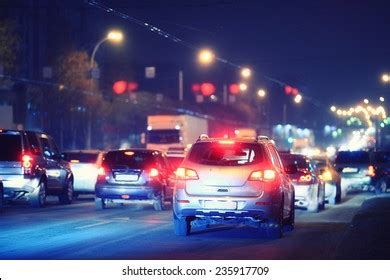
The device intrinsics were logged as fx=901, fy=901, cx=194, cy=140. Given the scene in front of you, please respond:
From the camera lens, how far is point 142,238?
53.5 ft

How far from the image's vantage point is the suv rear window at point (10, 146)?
975 inches

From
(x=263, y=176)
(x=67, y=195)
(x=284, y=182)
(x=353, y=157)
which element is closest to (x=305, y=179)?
(x=284, y=182)

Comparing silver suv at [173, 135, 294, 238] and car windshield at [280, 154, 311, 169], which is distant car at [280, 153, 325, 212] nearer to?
car windshield at [280, 154, 311, 169]

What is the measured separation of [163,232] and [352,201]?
1523 cm

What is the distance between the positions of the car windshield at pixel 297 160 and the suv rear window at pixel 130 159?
3.73m

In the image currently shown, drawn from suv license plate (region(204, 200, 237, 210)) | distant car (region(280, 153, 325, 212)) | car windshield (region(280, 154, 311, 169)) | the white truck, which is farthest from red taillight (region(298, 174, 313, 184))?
the white truck

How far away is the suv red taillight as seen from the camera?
2480 cm

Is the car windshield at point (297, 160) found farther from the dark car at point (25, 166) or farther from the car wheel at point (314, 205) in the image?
the dark car at point (25, 166)

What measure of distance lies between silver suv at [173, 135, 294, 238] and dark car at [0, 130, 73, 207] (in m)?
9.24

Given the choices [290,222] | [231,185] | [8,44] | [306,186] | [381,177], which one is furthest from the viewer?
[8,44]

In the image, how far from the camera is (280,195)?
1653 centimetres

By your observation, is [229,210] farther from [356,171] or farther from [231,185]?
[356,171]

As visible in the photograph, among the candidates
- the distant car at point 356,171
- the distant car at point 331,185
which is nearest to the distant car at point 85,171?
the distant car at point 331,185

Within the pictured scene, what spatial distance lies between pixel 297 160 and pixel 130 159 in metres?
4.77
